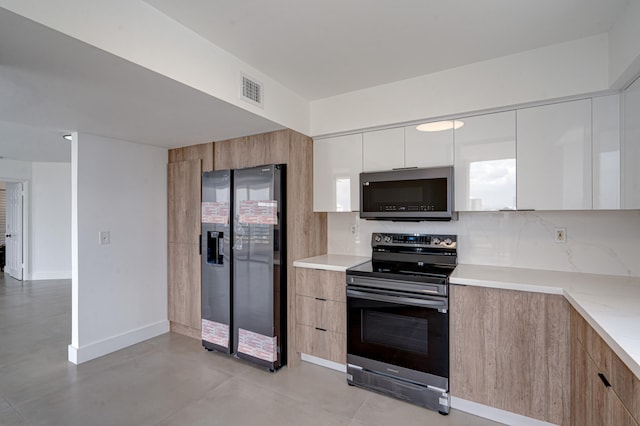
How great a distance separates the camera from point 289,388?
8.02 feet

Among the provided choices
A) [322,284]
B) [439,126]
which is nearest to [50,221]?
[322,284]

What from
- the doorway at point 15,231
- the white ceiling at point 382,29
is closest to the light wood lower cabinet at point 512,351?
the white ceiling at point 382,29

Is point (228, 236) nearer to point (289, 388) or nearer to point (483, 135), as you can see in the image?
point (289, 388)

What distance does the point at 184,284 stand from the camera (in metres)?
3.52

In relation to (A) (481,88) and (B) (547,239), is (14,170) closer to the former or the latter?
(A) (481,88)

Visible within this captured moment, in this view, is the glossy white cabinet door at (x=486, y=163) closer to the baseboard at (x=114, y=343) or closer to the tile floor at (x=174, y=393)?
the tile floor at (x=174, y=393)

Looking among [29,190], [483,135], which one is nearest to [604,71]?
[483,135]

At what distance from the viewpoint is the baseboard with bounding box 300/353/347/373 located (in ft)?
8.87

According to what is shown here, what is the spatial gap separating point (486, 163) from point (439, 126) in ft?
1.50

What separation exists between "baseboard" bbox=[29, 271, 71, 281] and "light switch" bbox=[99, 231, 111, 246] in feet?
15.6

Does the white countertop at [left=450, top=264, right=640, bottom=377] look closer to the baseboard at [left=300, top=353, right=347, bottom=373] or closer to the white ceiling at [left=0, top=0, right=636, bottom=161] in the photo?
the baseboard at [left=300, top=353, right=347, bottom=373]

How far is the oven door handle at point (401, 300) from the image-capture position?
2.11 metres

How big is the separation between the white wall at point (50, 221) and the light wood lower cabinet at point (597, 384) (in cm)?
827

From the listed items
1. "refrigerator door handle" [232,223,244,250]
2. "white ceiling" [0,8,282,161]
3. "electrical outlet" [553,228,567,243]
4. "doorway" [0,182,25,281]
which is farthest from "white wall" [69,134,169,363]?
"doorway" [0,182,25,281]
